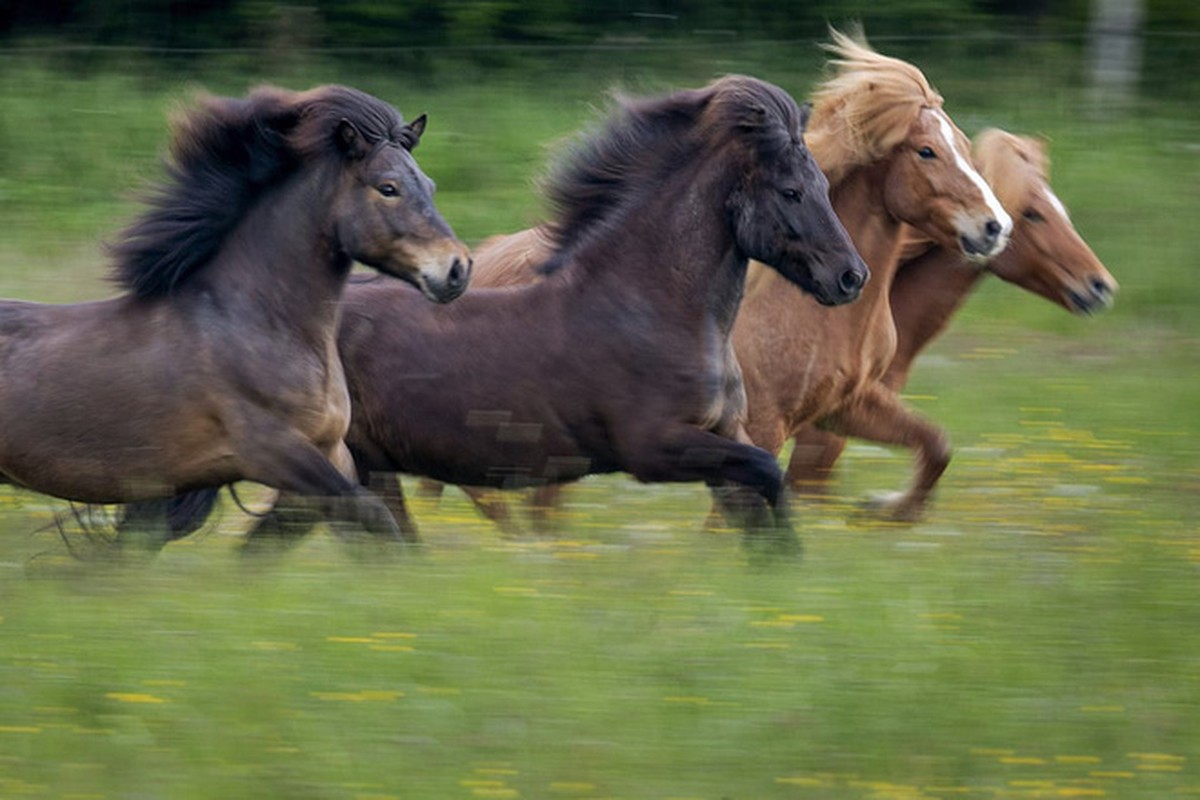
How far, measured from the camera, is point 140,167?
14547 millimetres

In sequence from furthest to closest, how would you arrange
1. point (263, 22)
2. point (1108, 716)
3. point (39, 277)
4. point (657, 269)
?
point (263, 22), point (39, 277), point (657, 269), point (1108, 716)

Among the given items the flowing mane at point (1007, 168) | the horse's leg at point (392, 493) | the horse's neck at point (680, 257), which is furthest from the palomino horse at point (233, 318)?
the flowing mane at point (1007, 168)

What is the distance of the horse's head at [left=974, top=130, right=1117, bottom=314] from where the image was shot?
909 cm

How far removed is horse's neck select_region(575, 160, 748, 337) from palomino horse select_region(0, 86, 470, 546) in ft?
2.70

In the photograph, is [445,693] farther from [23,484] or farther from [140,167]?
[140,167]

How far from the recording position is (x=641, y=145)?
300 inches

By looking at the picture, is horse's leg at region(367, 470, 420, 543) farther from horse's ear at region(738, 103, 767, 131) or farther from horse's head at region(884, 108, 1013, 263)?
horse's head at region(884, 108, 1013, 263)

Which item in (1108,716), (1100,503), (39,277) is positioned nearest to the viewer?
(1108,716)

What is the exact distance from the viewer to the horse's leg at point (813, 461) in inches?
344

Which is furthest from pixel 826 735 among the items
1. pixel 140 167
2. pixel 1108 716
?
pixel 140 167

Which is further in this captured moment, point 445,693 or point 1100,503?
point 1100,503

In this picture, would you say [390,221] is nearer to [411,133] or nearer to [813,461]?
[411,133]

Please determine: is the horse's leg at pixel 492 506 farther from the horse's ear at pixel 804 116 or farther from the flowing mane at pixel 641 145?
the horse's ear at pixel 804 116

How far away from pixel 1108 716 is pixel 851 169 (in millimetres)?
3553
